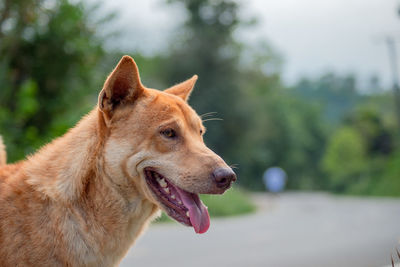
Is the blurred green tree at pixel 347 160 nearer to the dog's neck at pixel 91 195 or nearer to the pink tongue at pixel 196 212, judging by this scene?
the pink tongue at pixel 196 212

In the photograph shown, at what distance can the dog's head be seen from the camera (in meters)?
3.25

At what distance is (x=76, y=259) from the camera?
305 centimetres

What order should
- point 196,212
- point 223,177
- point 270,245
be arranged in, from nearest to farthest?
1. point 223,177
2. point 196,212
3. point 270,245

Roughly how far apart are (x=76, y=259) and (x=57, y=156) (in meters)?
0.72

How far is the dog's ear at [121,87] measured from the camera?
3309 mm

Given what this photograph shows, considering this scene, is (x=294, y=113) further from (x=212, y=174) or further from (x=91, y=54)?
(x=212, y=174)

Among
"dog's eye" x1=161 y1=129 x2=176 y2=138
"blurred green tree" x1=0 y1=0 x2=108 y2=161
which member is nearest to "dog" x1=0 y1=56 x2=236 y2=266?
"dog's eye" x1=161 y1=129 x2=176 y2=138

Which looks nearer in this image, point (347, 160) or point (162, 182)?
point (162, 182)

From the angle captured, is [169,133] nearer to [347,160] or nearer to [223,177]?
[223,177]

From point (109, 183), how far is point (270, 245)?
8994 mm

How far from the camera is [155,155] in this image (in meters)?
3.36

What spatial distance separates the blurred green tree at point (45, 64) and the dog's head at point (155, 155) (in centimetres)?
919

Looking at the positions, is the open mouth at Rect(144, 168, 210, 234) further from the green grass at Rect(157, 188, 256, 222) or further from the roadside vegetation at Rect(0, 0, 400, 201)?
the green grass at Rect(157, 188, 256, 222)

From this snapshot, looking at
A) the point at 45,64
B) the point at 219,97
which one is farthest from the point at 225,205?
the point at 219,97
